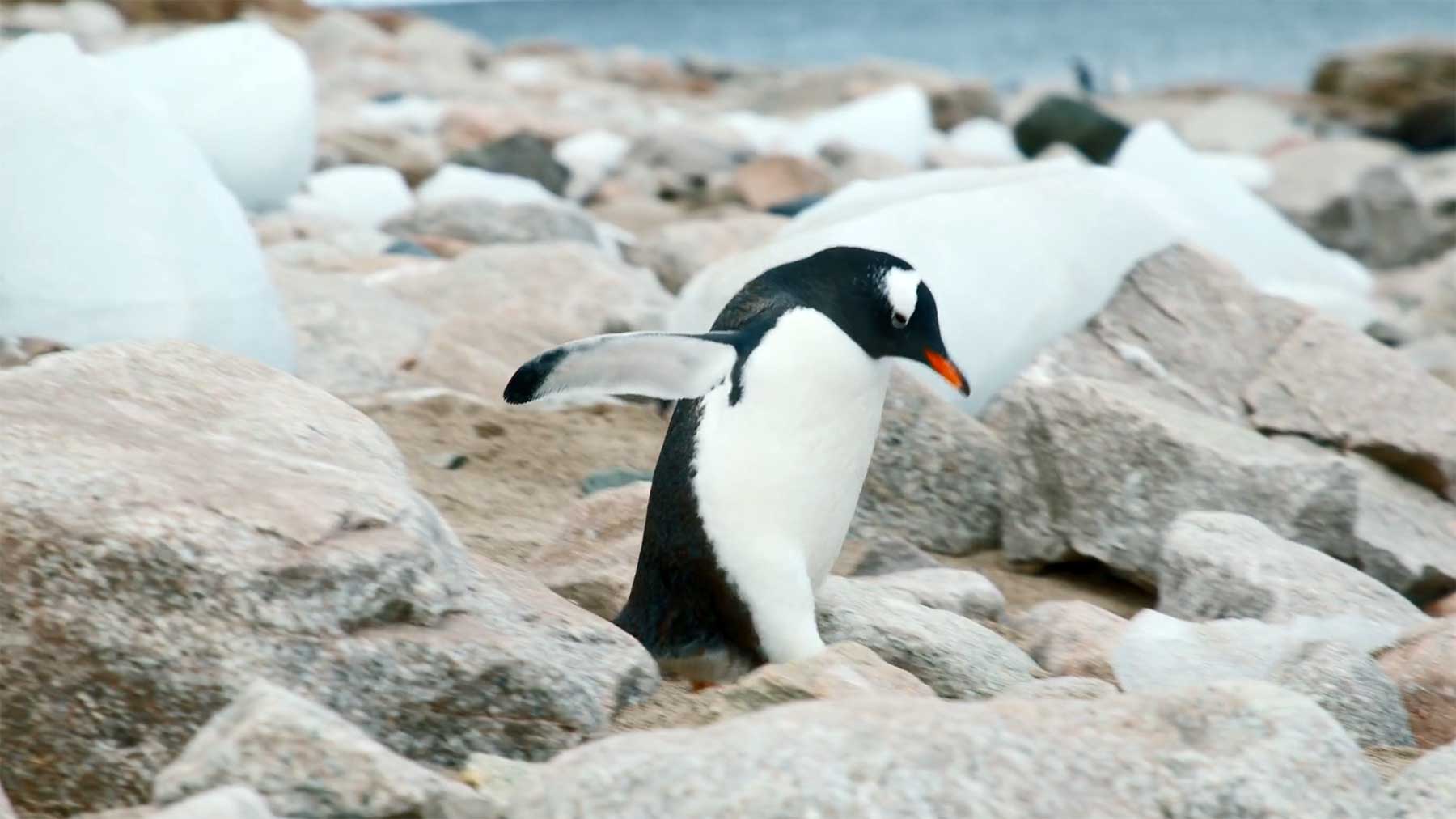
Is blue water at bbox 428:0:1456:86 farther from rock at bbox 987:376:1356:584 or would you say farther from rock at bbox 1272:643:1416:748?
rock at bbox 1272:643:1416:748

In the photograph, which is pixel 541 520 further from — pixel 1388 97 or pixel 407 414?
pixel 1388 97

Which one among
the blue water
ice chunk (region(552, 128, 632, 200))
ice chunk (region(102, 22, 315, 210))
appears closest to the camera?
ice chunk (region(102, 22, 315, 210))

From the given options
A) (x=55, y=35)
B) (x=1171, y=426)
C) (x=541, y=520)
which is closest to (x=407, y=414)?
(x=541, y=520)

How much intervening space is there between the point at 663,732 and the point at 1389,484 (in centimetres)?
306

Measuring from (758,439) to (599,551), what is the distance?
2.16ft

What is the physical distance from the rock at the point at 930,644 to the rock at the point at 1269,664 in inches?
7.7

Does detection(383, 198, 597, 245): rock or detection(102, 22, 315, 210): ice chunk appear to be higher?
detection(102, 22, 315, 210): ice chunk

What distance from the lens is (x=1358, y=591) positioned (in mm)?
3377

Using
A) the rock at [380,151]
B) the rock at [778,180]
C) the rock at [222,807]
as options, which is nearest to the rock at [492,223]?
the rock at [380,151]

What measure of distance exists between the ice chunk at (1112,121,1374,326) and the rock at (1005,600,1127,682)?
11.2 feet

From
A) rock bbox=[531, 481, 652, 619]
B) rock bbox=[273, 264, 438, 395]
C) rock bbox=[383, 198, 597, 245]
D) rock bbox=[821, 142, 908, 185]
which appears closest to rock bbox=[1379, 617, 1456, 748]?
rock bbox=[531, 481, 652, 619]

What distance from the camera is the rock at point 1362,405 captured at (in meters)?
4.48

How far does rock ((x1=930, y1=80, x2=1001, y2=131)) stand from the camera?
17.5 m

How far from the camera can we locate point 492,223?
23.9ft
